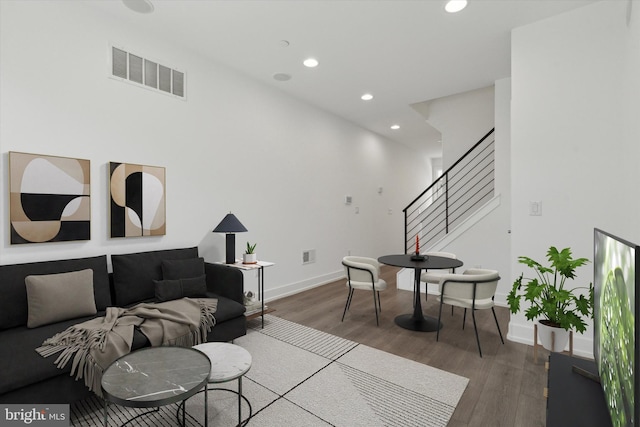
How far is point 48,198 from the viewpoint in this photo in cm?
256

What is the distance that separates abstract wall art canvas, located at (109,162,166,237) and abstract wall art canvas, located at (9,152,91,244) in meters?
0.21

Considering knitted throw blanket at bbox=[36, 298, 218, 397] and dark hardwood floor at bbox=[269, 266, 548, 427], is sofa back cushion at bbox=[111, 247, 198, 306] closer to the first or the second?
knitted throw blanket at bbox=[36, 298, 218, 397]

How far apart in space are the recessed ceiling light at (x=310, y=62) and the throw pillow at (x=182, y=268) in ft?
8.41

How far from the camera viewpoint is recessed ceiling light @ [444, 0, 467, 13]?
8.85 ft

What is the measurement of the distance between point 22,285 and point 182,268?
1129mm

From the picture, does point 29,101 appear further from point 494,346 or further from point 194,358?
point 494,346

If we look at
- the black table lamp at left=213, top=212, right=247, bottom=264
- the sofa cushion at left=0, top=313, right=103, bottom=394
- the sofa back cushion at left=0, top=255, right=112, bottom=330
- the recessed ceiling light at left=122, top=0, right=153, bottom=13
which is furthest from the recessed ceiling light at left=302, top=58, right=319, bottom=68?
the sofa cushion at left=0, top=313, right=103, bottom=394

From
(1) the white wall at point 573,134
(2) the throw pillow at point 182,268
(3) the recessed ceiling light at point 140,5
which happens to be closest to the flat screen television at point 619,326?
(1) the white wall at point 573,134

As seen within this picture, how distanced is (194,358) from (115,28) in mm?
3041

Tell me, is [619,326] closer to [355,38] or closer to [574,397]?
[574,397]

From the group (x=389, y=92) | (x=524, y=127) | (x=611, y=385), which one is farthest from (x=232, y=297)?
(x=389, y=92)

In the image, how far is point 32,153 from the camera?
→ 2496 mm

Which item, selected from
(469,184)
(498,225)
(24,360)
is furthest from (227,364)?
(469,184)

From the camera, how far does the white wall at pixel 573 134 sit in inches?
104
